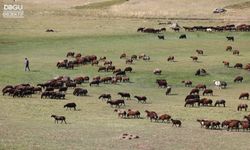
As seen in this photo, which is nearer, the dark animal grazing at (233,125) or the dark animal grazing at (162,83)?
the dark animal grazing at (233,125)

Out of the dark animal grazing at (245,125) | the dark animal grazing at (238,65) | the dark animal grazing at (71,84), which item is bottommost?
the dark animal grazing at (245,125)

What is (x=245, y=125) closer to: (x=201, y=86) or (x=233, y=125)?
(x=233, y=125)

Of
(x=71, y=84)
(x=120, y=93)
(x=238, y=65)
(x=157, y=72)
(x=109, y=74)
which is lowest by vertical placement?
(x=120, y=93)

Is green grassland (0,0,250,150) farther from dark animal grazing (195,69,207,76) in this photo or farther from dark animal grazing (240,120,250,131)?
dark animal grazing (240,120,250,131)

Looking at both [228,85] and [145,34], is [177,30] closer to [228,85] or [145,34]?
[145,34]

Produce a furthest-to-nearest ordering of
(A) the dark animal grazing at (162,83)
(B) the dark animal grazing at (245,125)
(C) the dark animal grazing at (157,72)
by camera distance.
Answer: (C) the dark animal grazing at (157,72) → (A) the dark animal grazing at (162,83) → (B) the dark animal grazing at (245,125)

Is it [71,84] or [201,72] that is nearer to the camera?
[71,84]

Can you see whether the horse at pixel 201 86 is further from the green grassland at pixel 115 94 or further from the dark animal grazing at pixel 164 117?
the dark animal grazing at pixel 164 117

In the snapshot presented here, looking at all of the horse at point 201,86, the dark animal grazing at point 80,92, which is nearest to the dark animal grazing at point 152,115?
the dark animal grazing at point 80,92

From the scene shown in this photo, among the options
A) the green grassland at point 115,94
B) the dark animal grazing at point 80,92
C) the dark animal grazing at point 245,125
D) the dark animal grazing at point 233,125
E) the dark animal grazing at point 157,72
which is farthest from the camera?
the dark animal grazing at point 157,72

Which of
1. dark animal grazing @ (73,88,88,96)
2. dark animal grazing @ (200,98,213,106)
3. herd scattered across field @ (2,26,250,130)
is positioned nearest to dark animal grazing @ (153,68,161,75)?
herd scattered across field @ (2,26,250,130)

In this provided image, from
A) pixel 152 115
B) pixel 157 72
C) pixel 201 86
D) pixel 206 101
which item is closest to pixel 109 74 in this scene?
pixel 157 72

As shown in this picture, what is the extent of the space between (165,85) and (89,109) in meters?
11.0

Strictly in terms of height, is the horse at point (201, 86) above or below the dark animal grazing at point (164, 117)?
above
